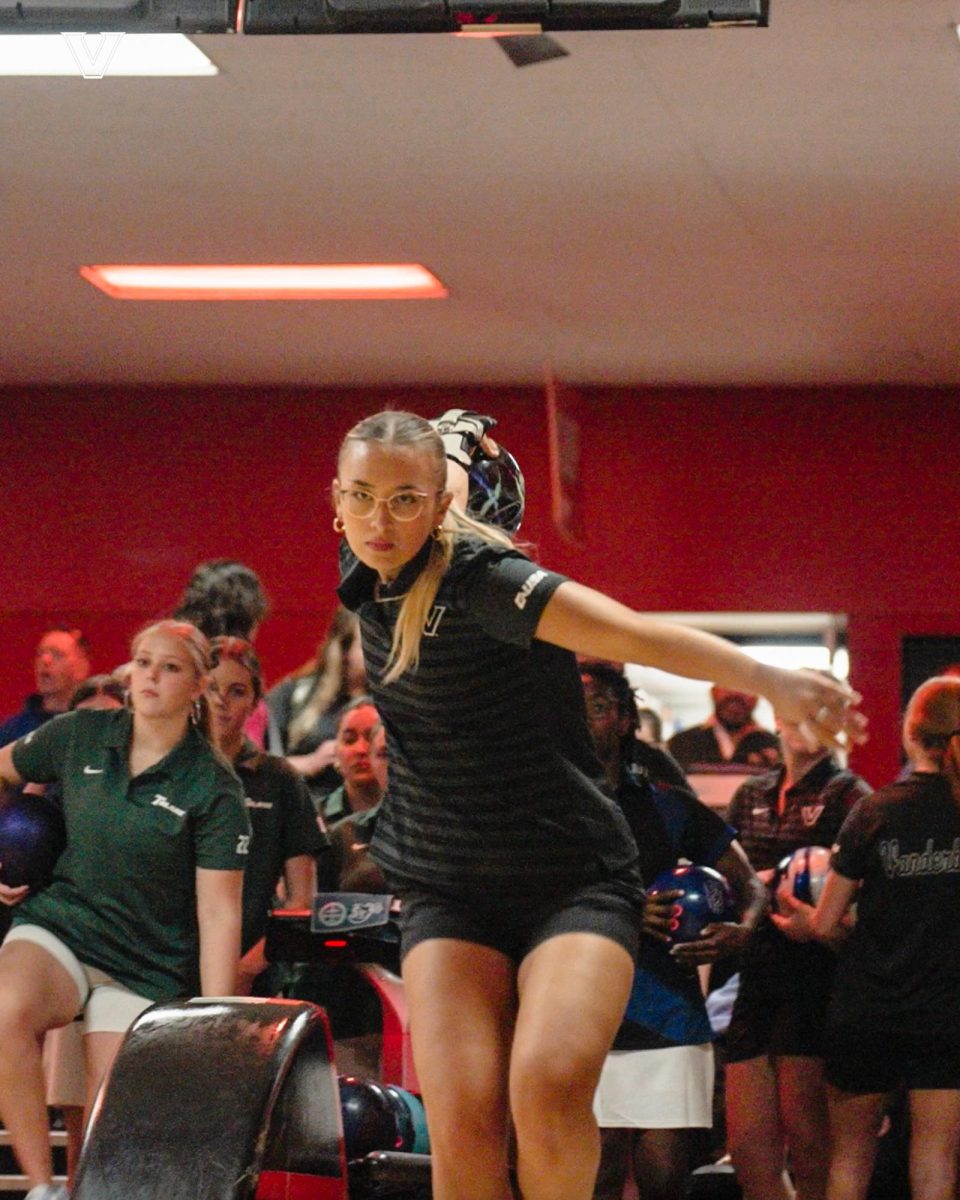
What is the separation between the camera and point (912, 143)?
6.05 metres

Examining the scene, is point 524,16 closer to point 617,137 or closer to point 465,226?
point 617,137

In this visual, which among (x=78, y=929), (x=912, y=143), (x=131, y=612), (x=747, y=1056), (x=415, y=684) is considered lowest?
(x=747, y=1056)

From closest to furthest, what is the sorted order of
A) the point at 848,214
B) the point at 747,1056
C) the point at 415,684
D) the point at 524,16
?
→ the point at 415,684
the point at 524,16
the point at 747,1056
the point at 848,214

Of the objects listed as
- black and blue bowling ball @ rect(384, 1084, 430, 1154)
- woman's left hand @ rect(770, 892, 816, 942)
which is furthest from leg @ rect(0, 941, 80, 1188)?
woman's left hand @ rect(770, 892, 816, 942)

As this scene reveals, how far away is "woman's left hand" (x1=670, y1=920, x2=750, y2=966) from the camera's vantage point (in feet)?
16.2

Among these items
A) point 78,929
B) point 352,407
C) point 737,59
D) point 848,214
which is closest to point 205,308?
point 352,407

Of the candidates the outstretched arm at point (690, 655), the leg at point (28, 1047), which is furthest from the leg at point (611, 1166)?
the outstretched arm at point (690, 655)

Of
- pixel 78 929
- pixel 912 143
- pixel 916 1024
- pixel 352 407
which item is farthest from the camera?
pixel 352 407

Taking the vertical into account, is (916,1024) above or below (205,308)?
below

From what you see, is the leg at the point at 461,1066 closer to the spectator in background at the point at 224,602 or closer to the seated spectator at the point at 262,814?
the seated spectator at the point at 262,814

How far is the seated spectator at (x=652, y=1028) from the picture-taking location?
4.95 meters

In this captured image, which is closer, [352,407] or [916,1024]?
[916,1024]

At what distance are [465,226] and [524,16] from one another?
318 centimetres

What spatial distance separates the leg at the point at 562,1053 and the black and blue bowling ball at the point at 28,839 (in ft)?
6.62
